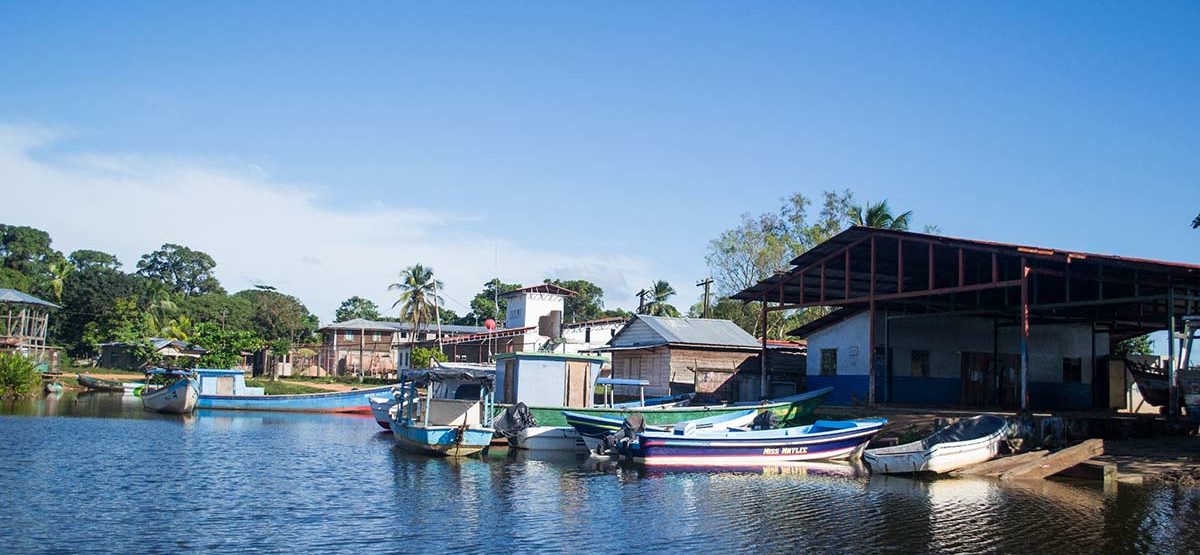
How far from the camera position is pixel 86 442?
24094mm

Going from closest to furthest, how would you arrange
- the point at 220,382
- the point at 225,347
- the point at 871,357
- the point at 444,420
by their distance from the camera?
the point at 444,420
the point at 871,357
the point at 220,382
the point at 225,347

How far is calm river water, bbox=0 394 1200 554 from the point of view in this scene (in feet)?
41.9

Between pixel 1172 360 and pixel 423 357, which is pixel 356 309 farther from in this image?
pixel 1172 360

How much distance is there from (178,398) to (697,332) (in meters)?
21.3

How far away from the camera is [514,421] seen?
24.8 metres

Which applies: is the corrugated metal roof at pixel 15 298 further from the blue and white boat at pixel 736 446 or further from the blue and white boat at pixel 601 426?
the blue and white boat at pixel 736 446

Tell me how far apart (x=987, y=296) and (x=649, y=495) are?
55.7 ft

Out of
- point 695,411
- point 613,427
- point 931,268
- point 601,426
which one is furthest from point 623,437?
point 931,268

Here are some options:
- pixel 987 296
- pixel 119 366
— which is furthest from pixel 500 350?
pixel 987 296

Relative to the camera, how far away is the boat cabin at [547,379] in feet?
85.5

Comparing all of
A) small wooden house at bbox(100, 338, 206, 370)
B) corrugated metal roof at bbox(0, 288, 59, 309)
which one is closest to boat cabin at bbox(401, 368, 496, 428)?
corrugated metal roof at bbox(0, 288, 59, 309)

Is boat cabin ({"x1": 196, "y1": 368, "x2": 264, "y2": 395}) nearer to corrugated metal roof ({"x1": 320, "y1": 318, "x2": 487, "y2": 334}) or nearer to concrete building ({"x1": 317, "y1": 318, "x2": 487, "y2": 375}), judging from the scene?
concrete building ({"x1": 317, "y1": 318, "x2": 487, "y2": 375})

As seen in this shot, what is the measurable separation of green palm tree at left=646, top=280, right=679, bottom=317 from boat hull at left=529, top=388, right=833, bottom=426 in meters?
38.2

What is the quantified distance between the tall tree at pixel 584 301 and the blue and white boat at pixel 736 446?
62718 millimetres
